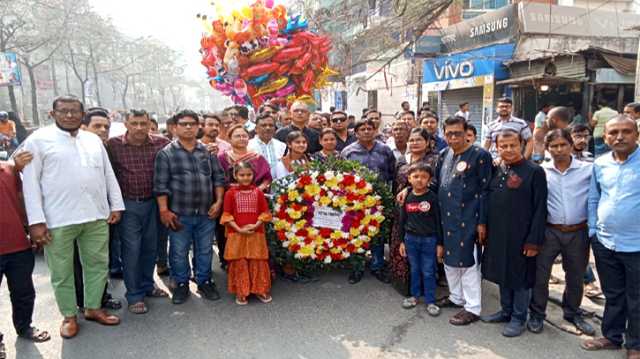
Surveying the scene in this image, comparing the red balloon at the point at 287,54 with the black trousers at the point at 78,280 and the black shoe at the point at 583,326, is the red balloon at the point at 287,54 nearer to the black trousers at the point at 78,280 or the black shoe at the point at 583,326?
the black trousers at the point at 78,280

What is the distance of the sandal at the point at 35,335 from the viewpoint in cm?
360

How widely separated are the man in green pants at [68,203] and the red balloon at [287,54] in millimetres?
3376

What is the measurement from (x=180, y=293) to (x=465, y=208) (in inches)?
112

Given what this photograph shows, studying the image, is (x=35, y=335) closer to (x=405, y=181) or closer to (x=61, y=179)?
(x=61, y=179)

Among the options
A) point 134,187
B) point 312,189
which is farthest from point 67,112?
point 312,189

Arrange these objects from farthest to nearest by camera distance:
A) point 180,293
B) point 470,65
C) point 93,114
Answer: point 470,65
point 93,114
point 180,293

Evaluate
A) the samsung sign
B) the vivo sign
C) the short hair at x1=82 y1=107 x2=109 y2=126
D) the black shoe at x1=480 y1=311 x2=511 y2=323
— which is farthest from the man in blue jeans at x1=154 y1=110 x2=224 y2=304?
the vivo sign

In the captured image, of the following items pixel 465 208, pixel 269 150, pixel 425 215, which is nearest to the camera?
pixel 465 208

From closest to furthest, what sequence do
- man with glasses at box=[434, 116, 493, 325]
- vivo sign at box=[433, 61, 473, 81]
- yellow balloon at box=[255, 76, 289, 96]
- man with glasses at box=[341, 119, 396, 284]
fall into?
1. man with glasses at box=[434, 116, 493, 325]
2. man with glasses at box=[341, 119, 396, 284]
3. yellow balloon at box=[255, 76, 289, 96]
4. vivo sign at box=[433, 61, 473, 81]

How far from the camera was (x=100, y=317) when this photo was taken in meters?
3.90

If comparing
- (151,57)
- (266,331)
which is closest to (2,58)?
(266,331)

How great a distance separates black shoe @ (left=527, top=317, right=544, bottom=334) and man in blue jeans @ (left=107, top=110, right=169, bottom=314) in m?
3.44

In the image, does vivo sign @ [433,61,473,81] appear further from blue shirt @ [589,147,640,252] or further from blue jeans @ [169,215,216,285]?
blue jeans @ [169,215,216,285]

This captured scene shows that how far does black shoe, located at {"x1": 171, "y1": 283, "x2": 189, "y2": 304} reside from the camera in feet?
14.2
